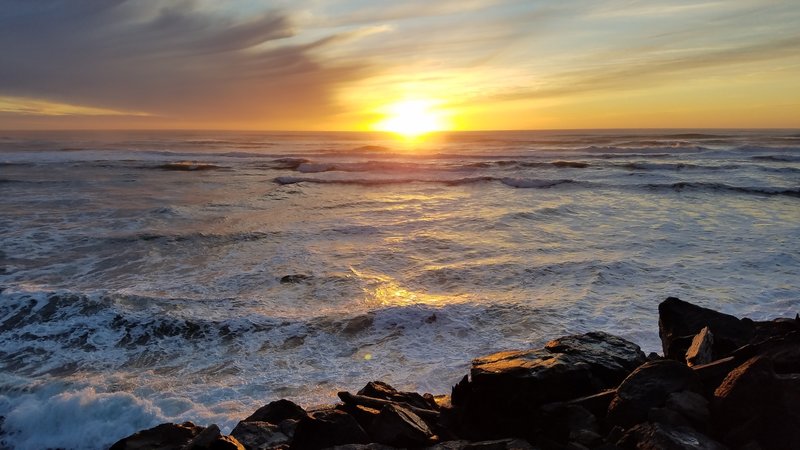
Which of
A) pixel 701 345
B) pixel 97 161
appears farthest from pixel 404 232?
pixel 97 161

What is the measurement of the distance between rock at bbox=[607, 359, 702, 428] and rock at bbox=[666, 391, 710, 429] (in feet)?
0.25

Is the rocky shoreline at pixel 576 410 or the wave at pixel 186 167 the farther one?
the wave at pixel 186 167

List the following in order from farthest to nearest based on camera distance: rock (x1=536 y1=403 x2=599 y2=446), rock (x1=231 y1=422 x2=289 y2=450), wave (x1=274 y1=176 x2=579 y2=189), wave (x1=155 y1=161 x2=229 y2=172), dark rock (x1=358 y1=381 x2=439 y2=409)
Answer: wave (x1=155 y1=161 x2=229 y2=172) → wave (x1=274 y1=176 x2=579 y2=189) → dark rock (x1=358 y1=381 x2=439 y2=409) → rock (x1=231 y1=422 x2=289 y2=450) → rock (x1=536 y1=403 x2=599 y2=446)

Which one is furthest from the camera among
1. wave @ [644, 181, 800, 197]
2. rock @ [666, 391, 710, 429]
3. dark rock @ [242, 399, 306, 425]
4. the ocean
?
wave @ [644, 181, 800, 197]

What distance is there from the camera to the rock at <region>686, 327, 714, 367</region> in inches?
201

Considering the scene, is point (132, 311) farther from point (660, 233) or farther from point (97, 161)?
point (97, 161)

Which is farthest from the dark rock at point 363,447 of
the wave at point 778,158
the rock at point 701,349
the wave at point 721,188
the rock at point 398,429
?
the wave at point 778,158

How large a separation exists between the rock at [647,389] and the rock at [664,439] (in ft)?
0.96

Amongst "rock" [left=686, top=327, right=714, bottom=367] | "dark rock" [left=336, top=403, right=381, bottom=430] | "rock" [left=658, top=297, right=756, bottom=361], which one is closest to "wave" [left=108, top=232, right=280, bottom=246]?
"dark rock" [left=336, top=403, right=381, bottom=430]

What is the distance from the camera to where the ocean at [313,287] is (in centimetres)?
669

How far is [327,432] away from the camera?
4.47 meters

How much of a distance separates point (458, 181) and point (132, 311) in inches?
933

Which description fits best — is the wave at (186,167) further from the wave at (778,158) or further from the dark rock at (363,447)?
the wave at (778,158)

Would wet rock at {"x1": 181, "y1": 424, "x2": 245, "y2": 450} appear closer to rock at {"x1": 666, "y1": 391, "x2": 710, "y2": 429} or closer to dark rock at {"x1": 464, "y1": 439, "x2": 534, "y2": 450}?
dark rock at {"x1": 464, "y1": 439, "x2": 534, "y2": 450}
